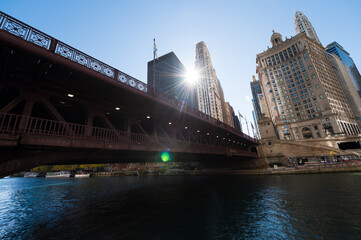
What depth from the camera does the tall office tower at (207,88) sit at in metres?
117

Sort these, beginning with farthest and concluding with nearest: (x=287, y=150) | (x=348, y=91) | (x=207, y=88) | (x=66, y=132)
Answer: (x=207, y=88) < (x=348, y=91) < (x=287, y=150) < (x=66, y=132)

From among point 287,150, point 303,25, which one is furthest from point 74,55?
point 303,25

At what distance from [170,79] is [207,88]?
155ft

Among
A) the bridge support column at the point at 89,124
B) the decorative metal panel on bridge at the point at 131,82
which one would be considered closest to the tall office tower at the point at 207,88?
the decorative metal panel on bridge at the point at 131,82

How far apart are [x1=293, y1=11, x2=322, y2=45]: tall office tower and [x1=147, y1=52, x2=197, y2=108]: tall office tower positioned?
128 m

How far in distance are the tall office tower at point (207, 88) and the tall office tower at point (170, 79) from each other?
2853cm

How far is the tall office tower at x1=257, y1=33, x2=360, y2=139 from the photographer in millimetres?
74312

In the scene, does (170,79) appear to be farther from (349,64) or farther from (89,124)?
(349,64)

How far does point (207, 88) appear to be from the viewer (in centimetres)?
12569

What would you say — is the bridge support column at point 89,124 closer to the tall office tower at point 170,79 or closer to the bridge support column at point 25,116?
the bridge support column at point 25,116

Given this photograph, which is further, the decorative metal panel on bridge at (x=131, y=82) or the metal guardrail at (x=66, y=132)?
the decorative metal panel on bridge at (x=131, y=82)

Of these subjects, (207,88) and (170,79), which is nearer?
(207,88)

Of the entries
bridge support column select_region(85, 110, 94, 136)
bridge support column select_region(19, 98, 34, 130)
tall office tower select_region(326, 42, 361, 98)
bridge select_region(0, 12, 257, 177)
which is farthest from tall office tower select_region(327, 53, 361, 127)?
bridge support column select_region(19, 98, 34, 130)

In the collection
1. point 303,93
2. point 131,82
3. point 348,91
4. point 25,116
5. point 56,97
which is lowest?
point 25,116
